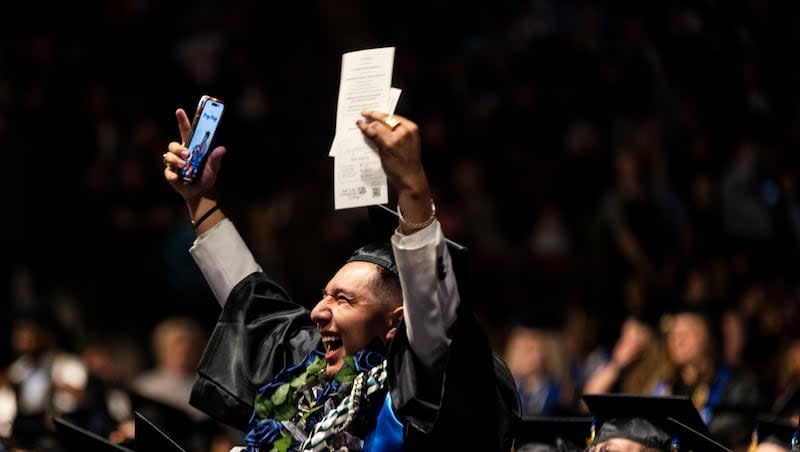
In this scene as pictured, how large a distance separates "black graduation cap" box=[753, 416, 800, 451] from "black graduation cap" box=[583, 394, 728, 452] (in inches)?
14.1

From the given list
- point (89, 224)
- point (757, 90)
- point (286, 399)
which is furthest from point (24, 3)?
point (286, 399)

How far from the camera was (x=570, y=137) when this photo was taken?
32.1 feet

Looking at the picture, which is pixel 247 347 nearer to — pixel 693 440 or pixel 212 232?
pixel 212 232

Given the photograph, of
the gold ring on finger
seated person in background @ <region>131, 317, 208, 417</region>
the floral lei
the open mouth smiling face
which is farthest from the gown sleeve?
seated person in background @ <region>131, 317, 208, 417</region>

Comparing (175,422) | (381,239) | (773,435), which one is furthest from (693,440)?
(175,422)

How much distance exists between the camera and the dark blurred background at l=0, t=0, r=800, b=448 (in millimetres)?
8719

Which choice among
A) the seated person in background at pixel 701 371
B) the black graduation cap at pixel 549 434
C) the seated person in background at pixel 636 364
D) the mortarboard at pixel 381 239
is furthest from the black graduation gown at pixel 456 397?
the seated person in background at pixel 636 364

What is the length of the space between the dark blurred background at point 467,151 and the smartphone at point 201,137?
407cm

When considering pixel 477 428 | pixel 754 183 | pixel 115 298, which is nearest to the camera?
pixel 477 428

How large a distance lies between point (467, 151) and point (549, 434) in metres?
5.47

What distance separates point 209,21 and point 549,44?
3.27 m

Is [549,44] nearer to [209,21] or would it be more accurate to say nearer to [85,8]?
[209,21]

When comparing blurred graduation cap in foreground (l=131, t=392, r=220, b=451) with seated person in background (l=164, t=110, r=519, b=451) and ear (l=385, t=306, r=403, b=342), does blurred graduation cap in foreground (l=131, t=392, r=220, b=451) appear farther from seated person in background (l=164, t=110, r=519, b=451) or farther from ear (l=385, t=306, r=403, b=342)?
ear (l=385, t=306, r=403, b=342)

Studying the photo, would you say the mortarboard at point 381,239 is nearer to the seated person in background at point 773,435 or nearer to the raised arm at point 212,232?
the raised arm at point 212,232
